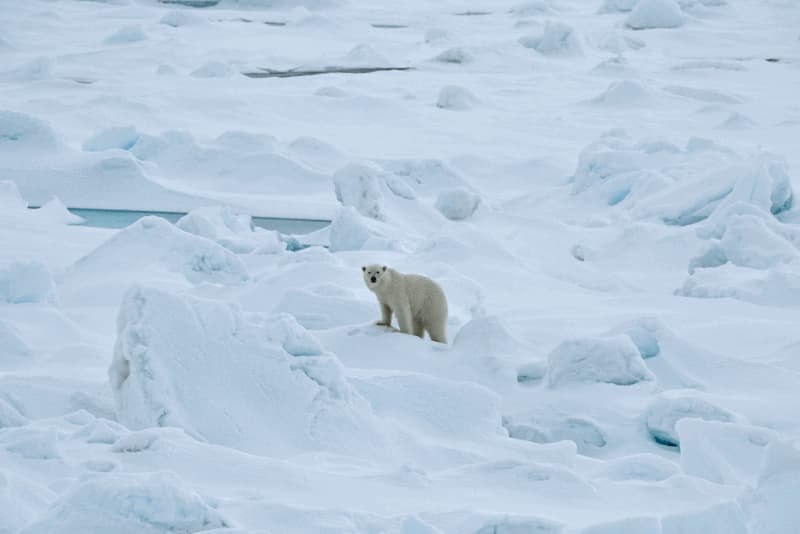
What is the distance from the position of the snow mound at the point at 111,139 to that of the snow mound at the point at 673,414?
23.7ft

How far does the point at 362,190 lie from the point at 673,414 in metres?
4.65

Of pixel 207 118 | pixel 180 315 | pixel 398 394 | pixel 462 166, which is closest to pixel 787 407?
pixel 398 394

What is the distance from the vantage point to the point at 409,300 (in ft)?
17.0

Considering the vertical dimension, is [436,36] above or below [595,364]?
below

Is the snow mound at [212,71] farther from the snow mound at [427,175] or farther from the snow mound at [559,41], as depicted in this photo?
the snow mound at [427,175]

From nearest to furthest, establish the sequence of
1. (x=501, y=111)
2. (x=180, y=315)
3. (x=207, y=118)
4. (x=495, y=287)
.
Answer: (x=180, y=315), (x=495, y=287), (x=207, y=118), (x=501, y=111)

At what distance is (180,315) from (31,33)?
16177mm

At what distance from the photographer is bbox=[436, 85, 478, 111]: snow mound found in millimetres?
13969

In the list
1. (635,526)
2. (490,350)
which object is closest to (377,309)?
(490,350)

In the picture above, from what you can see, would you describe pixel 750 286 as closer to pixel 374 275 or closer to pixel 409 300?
pixel 409 300

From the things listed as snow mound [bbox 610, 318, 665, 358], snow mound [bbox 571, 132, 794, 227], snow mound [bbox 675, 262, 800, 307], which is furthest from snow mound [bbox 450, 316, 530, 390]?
snow mound [bbox 571, 132, 794, 227]

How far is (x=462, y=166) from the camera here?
11.2 meters

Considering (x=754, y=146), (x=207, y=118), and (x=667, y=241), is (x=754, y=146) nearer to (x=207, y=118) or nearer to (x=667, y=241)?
(x=667, y=241)

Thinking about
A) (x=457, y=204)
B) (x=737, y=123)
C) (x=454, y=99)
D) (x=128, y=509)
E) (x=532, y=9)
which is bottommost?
(x=532, y=9)
